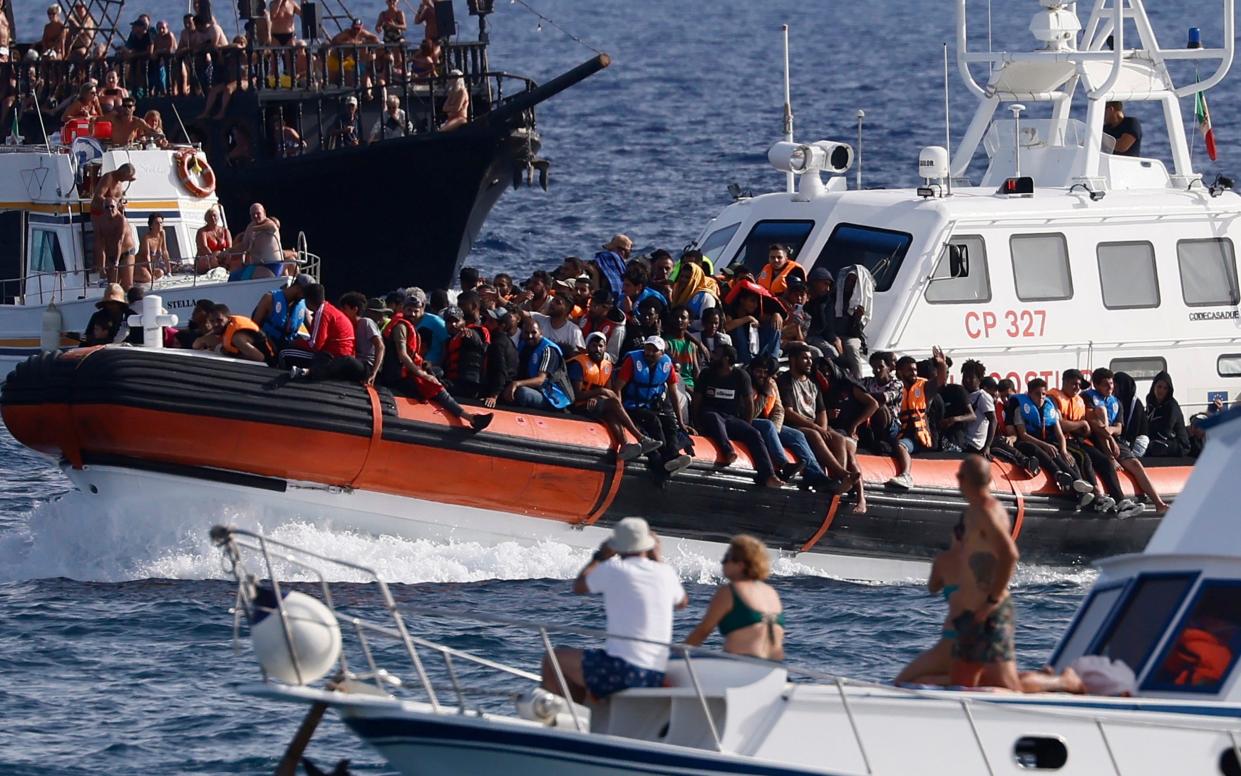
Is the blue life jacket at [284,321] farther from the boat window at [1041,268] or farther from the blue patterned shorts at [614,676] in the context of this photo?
the blue patterned shorts at [614,676]

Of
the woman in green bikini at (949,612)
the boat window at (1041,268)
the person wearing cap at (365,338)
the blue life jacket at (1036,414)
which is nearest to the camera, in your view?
the woman in green bikini at (949,612)

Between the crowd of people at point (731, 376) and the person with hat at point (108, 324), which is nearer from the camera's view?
the crowd of people at point (731, 376)

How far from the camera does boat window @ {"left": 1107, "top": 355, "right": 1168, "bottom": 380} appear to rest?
16.4m

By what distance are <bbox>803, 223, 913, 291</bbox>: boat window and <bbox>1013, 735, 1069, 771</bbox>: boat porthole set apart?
23.4ft

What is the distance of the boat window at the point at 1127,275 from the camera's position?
16.4 meters

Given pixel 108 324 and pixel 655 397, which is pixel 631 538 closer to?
pixel 655 397

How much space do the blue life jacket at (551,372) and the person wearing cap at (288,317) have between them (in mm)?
1425

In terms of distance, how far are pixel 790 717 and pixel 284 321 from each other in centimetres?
607

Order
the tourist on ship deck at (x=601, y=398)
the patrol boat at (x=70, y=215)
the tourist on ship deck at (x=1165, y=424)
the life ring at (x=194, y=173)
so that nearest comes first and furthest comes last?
the tourist on ship deck at (x=601, y=398) < the tourist on ship deck at (x=1165, y=424) < the patrol boat at (x=70, y=215) < the life ring at (x=194, y=173)

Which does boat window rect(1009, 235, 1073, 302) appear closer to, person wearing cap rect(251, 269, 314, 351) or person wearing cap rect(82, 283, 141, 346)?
person wearing cap rect(251, 269, 314, 351)

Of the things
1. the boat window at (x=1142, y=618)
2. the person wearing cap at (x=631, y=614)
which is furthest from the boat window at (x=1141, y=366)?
the person wearing cap at (x=631, y=614)

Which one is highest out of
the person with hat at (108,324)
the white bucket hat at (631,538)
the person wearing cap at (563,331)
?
the white bucket hat at (631,538)

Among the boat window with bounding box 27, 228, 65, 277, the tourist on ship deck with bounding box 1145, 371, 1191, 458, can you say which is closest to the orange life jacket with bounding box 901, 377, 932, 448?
the tourist on ship deck with bounding box 1145, 371, 1191, 458

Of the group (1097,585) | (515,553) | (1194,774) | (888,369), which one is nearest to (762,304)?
(888,369)
